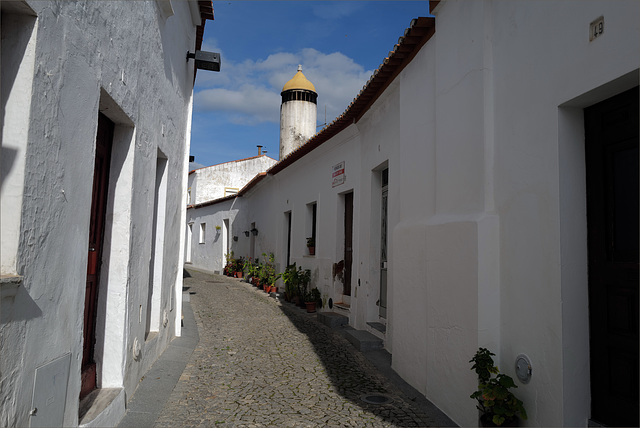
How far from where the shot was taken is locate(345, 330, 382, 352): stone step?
6605mm

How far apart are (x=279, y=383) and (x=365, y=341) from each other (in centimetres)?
189

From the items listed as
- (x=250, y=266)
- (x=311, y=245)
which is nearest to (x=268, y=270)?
(x=250, y=266)

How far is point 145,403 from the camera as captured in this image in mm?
4125

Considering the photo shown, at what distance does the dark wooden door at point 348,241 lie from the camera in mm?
8905

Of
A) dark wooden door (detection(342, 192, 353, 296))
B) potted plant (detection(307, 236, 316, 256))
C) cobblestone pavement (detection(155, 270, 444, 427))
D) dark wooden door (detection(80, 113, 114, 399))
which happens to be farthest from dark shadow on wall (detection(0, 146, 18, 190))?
potted plant (detection(307, 236, 316, 256))

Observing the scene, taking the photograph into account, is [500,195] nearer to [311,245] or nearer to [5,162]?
[5,162]

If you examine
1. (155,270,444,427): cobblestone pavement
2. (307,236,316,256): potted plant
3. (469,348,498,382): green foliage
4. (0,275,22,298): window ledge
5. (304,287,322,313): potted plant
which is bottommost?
(155,270,444,427): cobblestone pavement

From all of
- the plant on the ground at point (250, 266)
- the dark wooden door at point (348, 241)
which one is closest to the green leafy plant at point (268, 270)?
the plant on the ground at point (250, 266)

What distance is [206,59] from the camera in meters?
7.07

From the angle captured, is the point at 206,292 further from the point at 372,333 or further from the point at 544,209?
the point at 544,209

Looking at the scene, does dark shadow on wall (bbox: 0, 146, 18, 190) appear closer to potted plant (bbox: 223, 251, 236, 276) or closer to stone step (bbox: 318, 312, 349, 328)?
stone step (bbox: 318, 312, 349, 328)

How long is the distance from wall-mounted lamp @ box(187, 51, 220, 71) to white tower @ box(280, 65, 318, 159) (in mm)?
12921

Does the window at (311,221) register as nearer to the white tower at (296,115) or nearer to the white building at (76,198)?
the white building at (76,198)

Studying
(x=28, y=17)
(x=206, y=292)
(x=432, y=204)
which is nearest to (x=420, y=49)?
(x=432, y=204)
